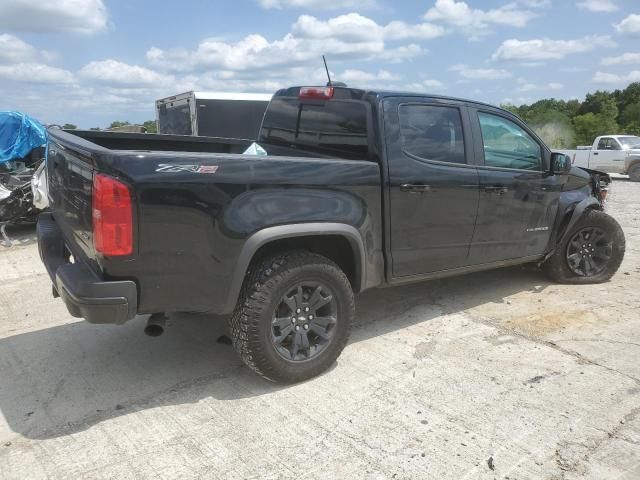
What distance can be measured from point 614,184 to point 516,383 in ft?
52.1

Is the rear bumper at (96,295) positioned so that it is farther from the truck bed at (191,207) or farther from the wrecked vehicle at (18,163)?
the wrecked vehicle at (18,163)

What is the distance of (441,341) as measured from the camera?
4238mm

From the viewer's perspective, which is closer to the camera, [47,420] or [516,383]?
[47,420]

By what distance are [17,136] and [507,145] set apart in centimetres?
861

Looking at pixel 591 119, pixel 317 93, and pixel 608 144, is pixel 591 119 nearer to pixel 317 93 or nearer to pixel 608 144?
pixel 608 144

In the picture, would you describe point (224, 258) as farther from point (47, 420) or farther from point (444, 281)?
point (444, 281)

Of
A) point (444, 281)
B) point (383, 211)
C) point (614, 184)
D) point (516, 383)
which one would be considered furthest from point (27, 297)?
point (614, 184)

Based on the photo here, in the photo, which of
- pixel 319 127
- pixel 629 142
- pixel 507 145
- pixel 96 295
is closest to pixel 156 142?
pixel 319 127

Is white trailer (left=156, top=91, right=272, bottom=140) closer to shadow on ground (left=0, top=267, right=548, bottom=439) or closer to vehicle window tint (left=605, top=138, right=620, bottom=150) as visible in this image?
shadow on ground (left=0, top=267, right=548, bottom=439)

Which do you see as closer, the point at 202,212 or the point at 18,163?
the point at 202,212

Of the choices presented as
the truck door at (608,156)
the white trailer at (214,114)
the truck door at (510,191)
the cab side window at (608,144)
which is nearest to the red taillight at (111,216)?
the truck door at (510,191)

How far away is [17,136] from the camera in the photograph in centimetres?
970

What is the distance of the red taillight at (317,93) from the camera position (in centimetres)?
418

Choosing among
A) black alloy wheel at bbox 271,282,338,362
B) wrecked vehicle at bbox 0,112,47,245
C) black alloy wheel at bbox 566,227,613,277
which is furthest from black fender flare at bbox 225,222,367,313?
wrecked vehicle at bbox 0,112,47,245
